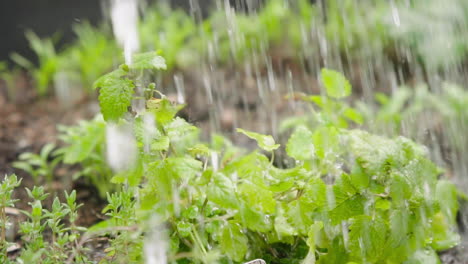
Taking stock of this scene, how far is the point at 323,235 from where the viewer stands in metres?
1.50

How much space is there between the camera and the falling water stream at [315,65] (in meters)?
3.62

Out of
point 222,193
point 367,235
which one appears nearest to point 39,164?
point 222,193

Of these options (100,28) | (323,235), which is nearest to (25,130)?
(100,28)

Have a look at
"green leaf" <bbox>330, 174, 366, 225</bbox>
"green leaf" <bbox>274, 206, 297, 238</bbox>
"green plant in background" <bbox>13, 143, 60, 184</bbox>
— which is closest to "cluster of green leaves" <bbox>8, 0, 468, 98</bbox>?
"green plant in background" <bbox>13, 143, 60, 184</bbox>

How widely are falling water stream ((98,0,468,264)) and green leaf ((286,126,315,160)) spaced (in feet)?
5.56

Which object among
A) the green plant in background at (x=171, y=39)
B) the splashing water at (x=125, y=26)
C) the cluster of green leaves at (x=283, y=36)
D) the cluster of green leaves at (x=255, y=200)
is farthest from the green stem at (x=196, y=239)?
the cluster of green leaves at (x=283, y=36)

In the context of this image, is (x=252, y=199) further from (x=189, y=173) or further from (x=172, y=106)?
(x=172, y=106)

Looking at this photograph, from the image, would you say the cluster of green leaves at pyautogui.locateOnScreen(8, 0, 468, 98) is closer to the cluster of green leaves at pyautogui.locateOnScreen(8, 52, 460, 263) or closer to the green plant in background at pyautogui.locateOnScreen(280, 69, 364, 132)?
the green plant in background at pyautogui.locateOnScreen(280, 69, 364, 132)

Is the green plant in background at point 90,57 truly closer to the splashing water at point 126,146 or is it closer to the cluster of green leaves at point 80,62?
the cluster of green leaves at point 80,62

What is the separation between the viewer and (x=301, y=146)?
1.59 meters

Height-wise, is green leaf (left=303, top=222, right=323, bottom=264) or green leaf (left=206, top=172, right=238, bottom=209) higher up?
green leaf (left=206, top=172, right=238, bottom=209)

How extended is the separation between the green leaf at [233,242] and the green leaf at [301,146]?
0.28 m

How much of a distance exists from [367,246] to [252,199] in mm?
329

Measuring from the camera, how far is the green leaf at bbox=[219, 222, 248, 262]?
144 cm
